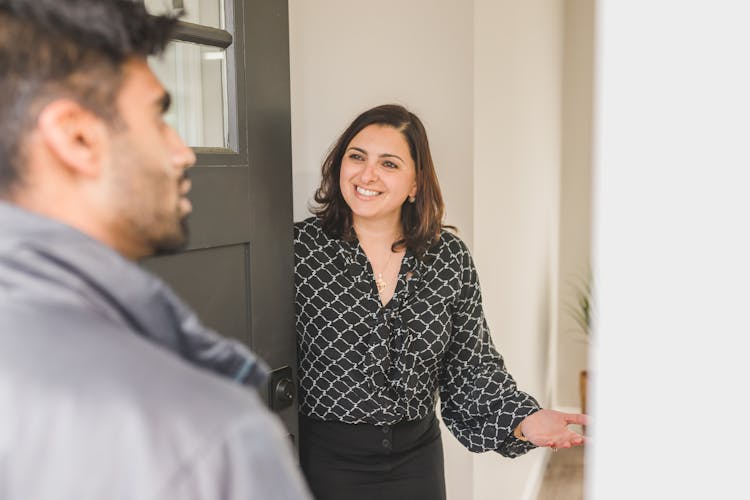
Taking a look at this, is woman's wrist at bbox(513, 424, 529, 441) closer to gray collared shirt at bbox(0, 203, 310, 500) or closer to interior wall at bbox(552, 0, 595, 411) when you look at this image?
gray collared shirt at bbox(0, 203, 310, 500)

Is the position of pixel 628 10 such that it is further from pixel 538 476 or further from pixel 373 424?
pixel 538 476

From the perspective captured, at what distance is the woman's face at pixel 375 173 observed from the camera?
1908 mm

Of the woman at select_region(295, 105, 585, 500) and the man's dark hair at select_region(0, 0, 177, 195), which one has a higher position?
the man's dark hair at select_region(0, 0, 177, 195)

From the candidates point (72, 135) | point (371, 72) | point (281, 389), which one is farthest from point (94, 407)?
point (371, 72)

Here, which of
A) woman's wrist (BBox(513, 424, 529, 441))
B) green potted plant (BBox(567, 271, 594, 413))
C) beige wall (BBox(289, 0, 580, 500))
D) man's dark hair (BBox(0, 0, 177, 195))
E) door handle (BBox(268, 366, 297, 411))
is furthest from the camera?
green potted plant (BBox(567, 271, 594, 413))

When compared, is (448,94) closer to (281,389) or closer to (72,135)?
(281,389)

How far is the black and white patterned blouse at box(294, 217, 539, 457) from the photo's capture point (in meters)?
1.85

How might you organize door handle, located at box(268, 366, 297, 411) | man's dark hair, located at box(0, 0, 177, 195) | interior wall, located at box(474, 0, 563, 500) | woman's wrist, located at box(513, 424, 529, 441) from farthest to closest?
1. interior wall, located at box(474, 0, 563, 500)
2. woman's wrist, located at box(513, 424, 529, 441)
3. door handle, located at box(268, 366, 297, 411)
4. man's dark hair, located at box(0, 0, 177, 195)

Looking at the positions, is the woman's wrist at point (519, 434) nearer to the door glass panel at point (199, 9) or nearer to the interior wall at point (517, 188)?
the interior wall at point (517, 188)

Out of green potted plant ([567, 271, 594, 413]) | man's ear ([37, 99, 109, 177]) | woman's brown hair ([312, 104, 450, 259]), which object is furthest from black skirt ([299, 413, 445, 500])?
green potted plant ([567, 271, 594, 413])

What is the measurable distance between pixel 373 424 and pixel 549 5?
2.51 m

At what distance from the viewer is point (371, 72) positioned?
7.60 feet

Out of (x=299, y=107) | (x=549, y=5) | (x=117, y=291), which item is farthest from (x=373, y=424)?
(x=549, y=5)

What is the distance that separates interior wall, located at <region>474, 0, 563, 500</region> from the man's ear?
5.60 feet
